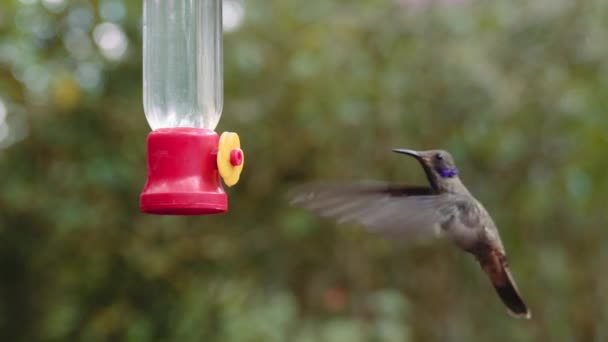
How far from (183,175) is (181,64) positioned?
32.9 inches

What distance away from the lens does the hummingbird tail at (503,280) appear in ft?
11.4

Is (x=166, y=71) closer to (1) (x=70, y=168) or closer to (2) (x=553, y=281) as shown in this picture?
(1) (x=70, y=168)

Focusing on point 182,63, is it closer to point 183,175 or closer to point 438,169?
point 183,175

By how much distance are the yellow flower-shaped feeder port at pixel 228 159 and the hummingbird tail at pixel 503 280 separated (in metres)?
1.04

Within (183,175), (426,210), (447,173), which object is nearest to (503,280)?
(447,173)

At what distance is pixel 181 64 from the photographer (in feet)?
11.9

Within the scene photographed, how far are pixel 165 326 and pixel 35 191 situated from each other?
1324 millimetres

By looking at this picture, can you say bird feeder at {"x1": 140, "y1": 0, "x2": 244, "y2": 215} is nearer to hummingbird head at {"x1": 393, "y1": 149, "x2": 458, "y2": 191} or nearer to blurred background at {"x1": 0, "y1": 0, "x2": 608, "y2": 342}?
hummingbird head at {"x1": 393, "y1": 149, "x2": 458, "y2": 191}

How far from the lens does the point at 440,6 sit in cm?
563

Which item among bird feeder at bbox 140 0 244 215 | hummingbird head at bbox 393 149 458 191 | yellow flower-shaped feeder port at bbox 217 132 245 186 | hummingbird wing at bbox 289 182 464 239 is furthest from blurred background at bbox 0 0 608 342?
yellow flower-shaped feeder port at bbox 217 132 245 186

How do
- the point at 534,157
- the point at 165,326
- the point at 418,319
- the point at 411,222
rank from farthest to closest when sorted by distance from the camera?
the point at 418,319
the point at 534,157
the point at 165,326
the point at 411,222

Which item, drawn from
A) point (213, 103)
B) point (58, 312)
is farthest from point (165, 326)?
point (213, 103)

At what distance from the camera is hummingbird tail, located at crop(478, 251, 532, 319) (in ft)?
11.4

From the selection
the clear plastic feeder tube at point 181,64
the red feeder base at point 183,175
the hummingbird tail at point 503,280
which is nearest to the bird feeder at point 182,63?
A: the clear plastic feeder tube at point 181,64
